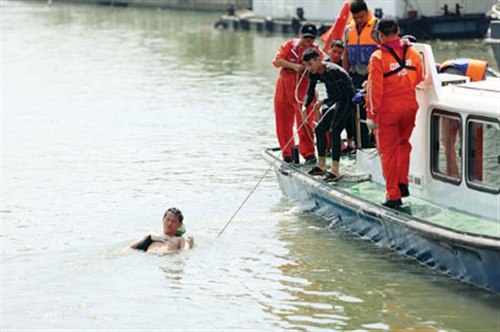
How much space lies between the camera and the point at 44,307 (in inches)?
459

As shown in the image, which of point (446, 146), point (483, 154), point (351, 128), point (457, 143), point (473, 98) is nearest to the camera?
point (483, 154)

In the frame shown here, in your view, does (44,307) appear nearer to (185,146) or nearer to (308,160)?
(308,160)

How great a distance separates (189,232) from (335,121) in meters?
2.38

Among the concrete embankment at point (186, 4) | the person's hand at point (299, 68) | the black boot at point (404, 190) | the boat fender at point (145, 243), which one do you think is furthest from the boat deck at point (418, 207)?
the concrete embankment at point (186, 4)

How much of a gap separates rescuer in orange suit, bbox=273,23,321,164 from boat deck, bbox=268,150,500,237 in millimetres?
332

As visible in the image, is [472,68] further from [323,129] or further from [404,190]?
[404,190]

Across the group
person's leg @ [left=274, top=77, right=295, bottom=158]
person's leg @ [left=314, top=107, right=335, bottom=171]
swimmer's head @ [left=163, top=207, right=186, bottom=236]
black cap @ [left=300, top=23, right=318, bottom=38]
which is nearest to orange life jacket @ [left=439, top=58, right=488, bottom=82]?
person's leg @ [left=314, top=107, right=335, bottom=171]

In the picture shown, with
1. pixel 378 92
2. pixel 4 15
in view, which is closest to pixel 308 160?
pixel 378 92

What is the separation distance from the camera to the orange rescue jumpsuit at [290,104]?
14.7 meters

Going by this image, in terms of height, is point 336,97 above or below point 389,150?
above

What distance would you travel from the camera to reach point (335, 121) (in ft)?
44.6

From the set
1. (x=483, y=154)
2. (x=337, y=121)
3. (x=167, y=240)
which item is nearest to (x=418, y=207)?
(x=483, y=154)

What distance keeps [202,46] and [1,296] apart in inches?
1263

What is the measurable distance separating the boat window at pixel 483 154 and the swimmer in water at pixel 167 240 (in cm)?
339
